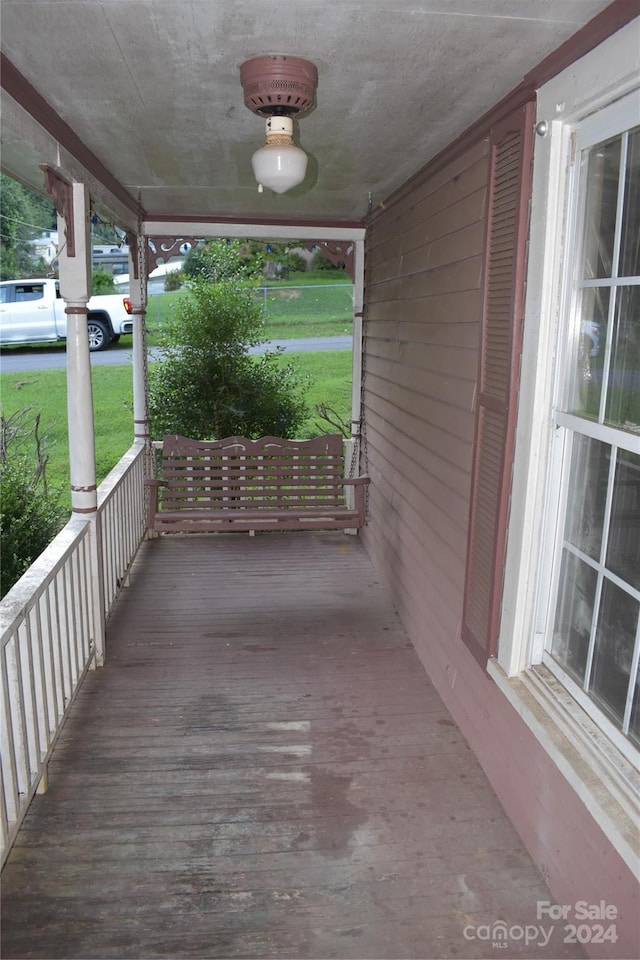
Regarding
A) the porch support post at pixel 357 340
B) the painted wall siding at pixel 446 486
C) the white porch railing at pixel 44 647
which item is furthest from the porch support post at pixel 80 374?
the porch support post at pixel 357 340

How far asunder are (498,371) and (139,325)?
367 centimetres

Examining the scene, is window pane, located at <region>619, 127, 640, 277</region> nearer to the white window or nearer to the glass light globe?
the white window

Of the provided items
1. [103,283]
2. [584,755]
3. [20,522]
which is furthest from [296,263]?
[584,755]

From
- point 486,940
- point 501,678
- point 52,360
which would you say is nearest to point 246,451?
point 501,678

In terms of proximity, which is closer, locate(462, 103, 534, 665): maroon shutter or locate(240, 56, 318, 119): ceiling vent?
locate(240, 56, 318, 119): ceiling vent

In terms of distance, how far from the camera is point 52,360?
14.0m

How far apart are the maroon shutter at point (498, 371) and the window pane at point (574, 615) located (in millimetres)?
284

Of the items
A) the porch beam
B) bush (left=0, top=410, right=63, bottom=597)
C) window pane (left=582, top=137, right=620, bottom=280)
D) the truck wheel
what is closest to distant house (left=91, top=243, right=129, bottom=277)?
the truck wheel

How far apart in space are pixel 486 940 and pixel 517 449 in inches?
58.7

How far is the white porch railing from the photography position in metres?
2.15

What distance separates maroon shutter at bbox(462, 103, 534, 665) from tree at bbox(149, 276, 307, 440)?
4572 millimetres

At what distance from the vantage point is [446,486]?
325 cm

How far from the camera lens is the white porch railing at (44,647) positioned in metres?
2.15

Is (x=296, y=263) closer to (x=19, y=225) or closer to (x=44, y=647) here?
(x=19, y=225)
